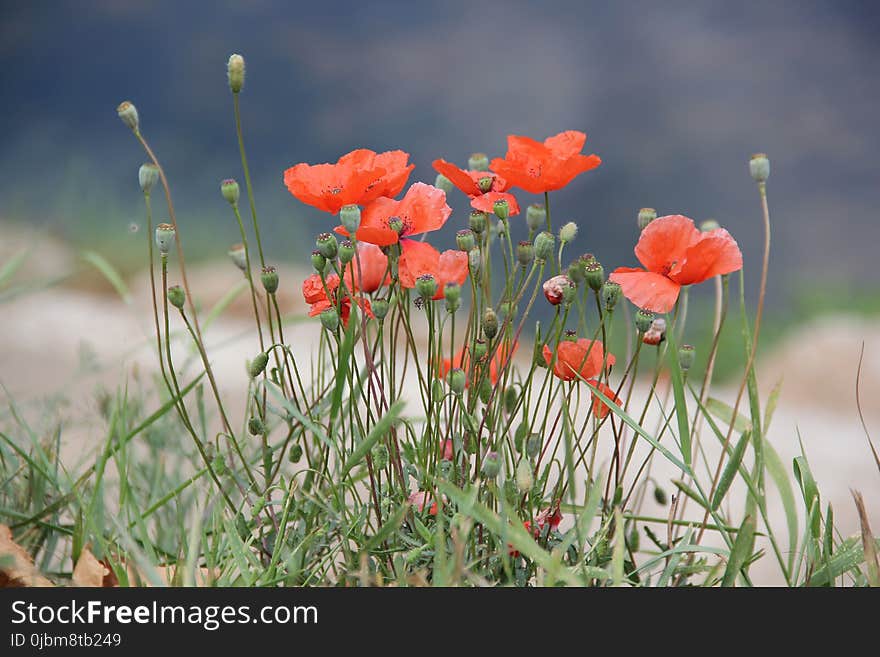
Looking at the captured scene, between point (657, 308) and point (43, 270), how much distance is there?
2.42m

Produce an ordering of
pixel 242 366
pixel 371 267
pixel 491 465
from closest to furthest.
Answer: pixel 491 465 < pixel 371 267 < pixel 242 366

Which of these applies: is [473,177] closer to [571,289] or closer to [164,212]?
[571,289]

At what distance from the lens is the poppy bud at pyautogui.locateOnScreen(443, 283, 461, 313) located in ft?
1.86

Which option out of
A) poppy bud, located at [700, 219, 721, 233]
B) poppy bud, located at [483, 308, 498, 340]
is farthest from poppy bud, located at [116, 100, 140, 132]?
poppy bud, located at [700, 219, 721, 233]

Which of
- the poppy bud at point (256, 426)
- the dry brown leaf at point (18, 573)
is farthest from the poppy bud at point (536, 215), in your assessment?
the dry brown leaf at point (18, 573)

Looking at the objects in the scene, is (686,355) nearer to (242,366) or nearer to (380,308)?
(380,308)

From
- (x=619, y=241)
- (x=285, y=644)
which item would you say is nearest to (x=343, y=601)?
(x=285, y=644)

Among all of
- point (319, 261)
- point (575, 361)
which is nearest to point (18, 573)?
point (319, 261)

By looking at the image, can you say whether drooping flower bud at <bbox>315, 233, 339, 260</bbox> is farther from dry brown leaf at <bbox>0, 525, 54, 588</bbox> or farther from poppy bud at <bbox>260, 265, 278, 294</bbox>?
dry brown leaf at <bbox>0, 525, 54, 588</bbox>

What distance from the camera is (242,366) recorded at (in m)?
1.87

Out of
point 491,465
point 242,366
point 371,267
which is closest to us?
point 491,465

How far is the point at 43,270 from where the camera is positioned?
2645 mm

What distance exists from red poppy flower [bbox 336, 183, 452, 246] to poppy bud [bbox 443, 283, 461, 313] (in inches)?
1.9

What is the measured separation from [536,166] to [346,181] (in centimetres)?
13
